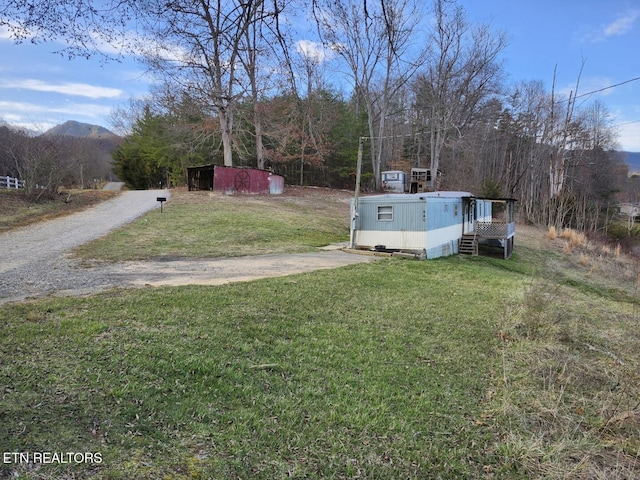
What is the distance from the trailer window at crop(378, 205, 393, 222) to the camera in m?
14.2

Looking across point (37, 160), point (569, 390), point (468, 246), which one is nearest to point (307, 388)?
point (569, 390)

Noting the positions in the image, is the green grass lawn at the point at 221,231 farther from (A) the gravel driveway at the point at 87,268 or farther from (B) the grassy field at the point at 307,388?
(B) the grassy field at the point at 307,388

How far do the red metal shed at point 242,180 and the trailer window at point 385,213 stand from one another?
12.8 meters

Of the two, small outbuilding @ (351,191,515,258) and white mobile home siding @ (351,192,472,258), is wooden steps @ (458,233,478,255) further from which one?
white mobile home siding @ (351,192,472,258)

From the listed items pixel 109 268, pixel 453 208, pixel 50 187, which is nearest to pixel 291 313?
pixel 109 268

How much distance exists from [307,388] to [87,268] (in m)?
Answer: 6.55

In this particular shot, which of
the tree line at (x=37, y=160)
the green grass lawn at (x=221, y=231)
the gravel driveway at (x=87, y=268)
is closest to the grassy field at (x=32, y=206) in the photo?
the tree line at (x=37, y=160)

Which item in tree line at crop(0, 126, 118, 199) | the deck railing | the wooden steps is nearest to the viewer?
tree line at crop(0, 126, 118, 199)

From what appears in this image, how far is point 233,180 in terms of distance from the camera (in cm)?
2434

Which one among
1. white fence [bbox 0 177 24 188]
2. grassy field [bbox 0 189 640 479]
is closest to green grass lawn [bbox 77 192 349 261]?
grassy field [bbox 0 189 640 479]

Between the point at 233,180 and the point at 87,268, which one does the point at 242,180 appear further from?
the point at 87,268

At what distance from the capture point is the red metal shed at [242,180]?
23953 millimetres

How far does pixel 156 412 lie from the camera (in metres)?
3.05

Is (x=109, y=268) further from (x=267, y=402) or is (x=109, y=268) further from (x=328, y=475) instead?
(x=328, y=475)
